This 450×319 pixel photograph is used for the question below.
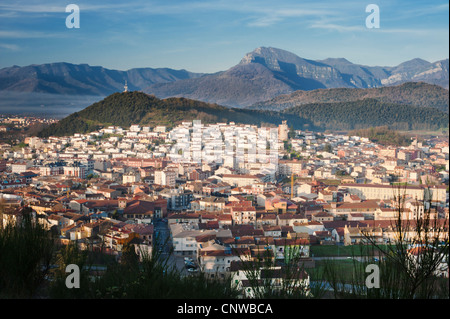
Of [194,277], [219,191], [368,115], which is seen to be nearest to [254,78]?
[368,115]

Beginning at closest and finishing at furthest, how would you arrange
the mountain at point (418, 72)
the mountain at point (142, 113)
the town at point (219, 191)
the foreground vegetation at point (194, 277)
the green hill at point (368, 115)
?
the foreground vegetation at point (194, 277) < the town at point (219, 191) < the mountain at point (142, 113) < the green hill at point (368, 115) < the mountain at point (418, 72)

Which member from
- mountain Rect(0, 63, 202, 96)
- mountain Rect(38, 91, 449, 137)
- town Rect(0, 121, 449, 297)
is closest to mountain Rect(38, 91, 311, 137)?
mountain Rect(38, 91, 449, 137)

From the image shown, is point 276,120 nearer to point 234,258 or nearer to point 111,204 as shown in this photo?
point 111,204

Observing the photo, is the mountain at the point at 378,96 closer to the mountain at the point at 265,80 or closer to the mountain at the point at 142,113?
the mountain at the point at 265,80

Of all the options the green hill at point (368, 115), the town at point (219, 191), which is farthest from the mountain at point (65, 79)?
the green hill at point (368, 115)

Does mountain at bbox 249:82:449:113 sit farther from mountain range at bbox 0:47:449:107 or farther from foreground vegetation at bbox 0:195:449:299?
foreground vegetation at bbox 0:195:449:299

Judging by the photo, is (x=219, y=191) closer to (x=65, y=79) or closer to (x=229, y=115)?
(x=65, y=79)
